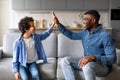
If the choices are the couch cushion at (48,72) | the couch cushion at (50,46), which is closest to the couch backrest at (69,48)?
the couch cushion at (50,46)

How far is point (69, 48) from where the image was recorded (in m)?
3.39

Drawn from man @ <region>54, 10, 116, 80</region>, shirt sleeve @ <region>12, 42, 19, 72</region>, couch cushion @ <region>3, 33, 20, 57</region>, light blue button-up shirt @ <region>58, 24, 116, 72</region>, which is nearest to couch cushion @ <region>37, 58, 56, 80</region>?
man @ <region>54, 10, 116, 80</region>

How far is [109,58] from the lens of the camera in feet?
8.04

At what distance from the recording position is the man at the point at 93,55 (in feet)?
7.97

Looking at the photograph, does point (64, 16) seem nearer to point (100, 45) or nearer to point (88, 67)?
point (100, 45)

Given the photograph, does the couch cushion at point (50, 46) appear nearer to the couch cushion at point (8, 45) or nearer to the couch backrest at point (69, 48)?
the couch backrest at point (69, 48)

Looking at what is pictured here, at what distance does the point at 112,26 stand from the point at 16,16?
267 cm

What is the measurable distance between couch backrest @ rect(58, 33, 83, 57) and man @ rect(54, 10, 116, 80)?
1.60 ft

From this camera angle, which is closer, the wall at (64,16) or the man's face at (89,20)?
the man's face at (89,20)

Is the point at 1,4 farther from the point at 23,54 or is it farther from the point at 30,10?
the point at 23,54

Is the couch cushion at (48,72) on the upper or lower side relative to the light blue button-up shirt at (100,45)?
lower

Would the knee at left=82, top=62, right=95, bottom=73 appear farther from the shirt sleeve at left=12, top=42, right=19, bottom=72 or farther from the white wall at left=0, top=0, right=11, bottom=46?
the white wall at left=0, top=0, right=11, bottom=46

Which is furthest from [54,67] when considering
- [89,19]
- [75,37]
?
[89,19]

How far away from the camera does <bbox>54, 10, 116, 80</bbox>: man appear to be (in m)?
2.43
